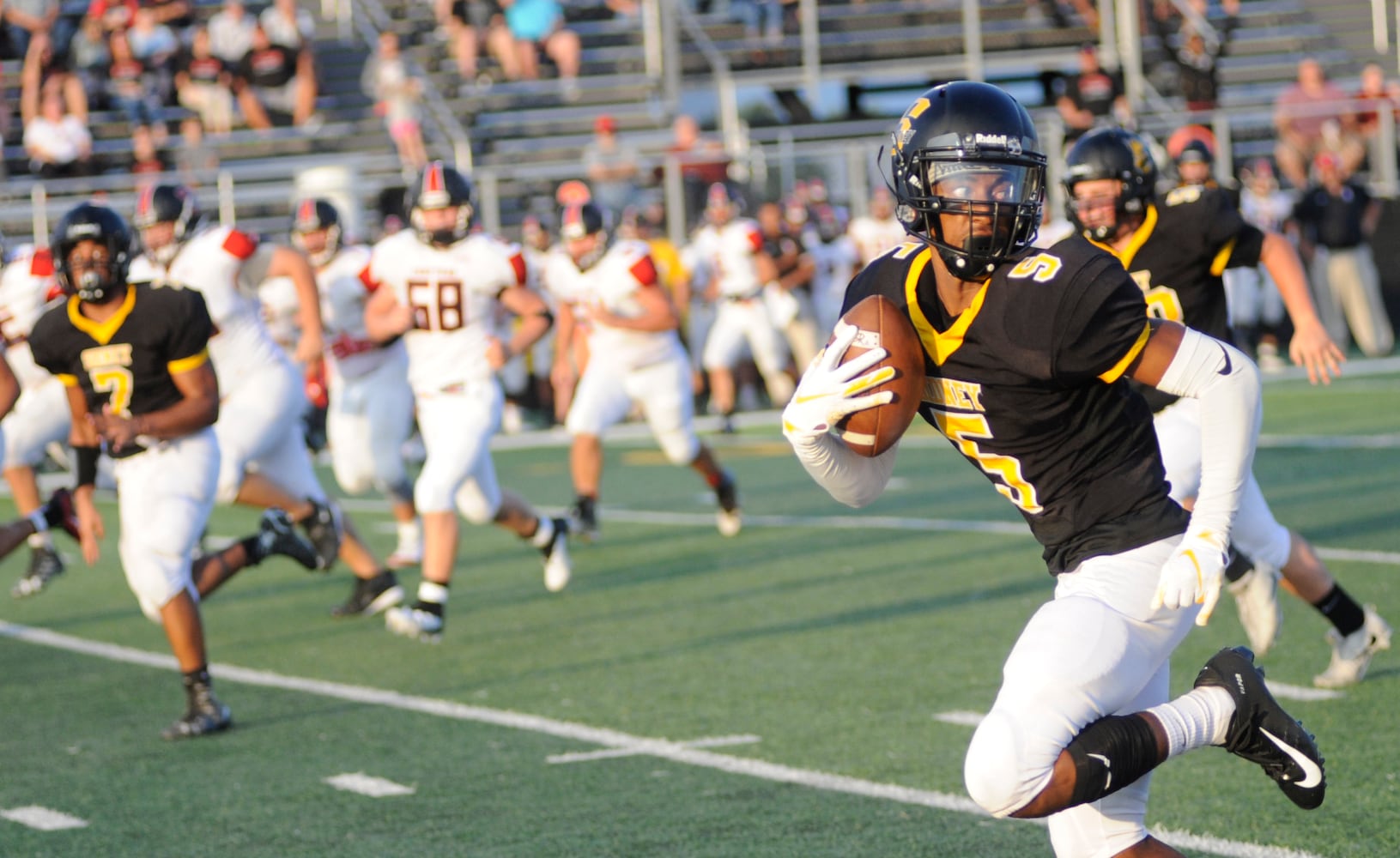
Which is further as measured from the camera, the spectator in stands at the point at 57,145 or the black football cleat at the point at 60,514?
the spectator in stands at the point at 57,145

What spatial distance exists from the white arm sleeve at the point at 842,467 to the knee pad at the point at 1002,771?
0.55 metres

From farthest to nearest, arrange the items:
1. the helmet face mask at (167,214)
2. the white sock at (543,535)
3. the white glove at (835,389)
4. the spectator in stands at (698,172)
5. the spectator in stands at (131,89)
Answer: the spectator in stands at (131,89), the spectator in stands at (698,172), the white sock at (543,535), the helmet face mask at (167,214), the white glove at (835,389)

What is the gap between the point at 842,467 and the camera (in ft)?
11.2

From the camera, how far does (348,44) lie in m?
23.0

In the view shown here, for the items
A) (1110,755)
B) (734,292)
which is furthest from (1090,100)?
(1110,755)

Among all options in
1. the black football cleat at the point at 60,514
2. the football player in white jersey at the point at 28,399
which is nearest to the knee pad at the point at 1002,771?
the black football cleat at the point at 60,514

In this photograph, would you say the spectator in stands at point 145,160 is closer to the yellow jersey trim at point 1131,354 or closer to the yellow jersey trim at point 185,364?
the yellow jersey trim at point 185,364

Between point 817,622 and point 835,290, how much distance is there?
11764 mm

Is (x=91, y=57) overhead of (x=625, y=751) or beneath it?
overhead

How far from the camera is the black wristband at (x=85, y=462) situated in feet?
21.2

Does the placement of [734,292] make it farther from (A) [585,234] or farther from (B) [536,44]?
(B) [536,44]

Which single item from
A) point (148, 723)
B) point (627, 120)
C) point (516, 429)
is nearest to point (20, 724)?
point (148, 723)

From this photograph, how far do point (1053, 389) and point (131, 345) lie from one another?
3729mm

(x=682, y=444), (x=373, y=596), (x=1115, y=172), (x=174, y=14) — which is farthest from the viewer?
(x=174, y=14)
